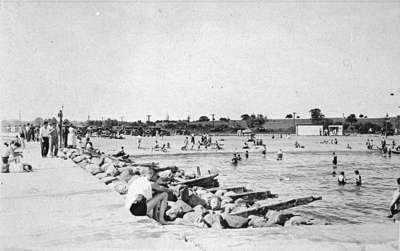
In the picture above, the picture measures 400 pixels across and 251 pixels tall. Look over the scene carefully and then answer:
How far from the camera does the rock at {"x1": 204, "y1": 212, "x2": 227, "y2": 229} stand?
8.65 meters

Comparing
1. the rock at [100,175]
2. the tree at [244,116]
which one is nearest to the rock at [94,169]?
the rock at [100,175]

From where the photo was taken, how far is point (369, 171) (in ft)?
86.7

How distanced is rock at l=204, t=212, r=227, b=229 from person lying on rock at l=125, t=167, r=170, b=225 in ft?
5.15

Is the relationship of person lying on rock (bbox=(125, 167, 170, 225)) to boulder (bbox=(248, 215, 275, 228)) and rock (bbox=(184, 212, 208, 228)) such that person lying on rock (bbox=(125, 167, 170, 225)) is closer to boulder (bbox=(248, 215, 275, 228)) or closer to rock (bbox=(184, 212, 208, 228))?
rock (bbox=(184, 212, 208, 228))

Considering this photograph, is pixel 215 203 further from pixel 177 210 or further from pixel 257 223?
pixel 257 223

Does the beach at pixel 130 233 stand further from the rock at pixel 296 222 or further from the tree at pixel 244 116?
the tree at pixel 244 116

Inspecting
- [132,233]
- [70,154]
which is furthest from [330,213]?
Answer: [70,154]

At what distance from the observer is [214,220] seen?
347 inches

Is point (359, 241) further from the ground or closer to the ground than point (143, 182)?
closer to the ground

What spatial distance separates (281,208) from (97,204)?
19.9 feet

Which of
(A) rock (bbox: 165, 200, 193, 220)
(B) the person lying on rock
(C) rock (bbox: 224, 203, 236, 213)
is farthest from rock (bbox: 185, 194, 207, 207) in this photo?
(B) the person lying on rock

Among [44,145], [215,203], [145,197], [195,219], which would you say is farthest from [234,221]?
[44,145]

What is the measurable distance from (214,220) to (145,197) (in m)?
2.04

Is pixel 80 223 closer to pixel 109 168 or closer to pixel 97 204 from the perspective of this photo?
pixel 97 204
